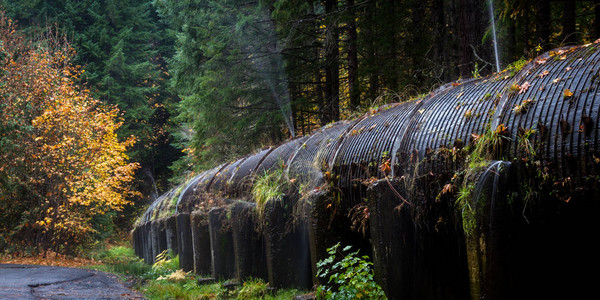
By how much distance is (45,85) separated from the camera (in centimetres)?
1767

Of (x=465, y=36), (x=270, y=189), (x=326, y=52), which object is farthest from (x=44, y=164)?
(x=465, y=36)

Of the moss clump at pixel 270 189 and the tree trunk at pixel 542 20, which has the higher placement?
the tree trunk at pixel 542 20

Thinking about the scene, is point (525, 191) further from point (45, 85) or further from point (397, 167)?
point (45, 85)

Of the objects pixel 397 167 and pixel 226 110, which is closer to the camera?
pixel 397 167

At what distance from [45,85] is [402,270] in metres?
16.8

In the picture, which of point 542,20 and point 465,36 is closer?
point 542,20

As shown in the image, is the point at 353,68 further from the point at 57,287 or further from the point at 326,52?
the point at 57,287

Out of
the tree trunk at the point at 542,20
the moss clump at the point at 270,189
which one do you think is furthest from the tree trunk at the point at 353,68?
the tree trunk at the point at 542,20

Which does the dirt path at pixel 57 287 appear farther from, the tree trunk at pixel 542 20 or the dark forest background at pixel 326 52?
the tree trunk at pixel 542 20

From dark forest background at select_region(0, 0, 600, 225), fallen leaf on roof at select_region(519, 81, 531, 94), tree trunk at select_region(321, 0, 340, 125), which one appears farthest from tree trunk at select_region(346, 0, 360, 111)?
fallen leaf on roof at select_region(519, 81, 531, 94)

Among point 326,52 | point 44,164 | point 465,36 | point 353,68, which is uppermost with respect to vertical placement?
point 326,52

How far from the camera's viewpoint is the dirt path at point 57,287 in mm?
7688

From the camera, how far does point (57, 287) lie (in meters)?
8.74

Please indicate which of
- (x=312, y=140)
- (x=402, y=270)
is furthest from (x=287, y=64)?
(x=402, y=270)
